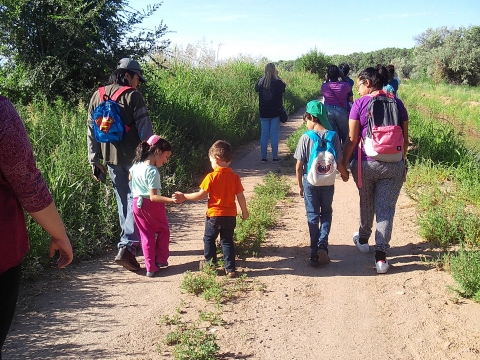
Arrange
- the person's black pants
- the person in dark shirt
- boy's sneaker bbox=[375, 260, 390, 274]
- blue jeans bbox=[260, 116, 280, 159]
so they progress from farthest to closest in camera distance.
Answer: blue jeans bbox=[260, 116, 280, 159]
the person in dark shirt
boy's sneaker bbox=[375, 260, 390, 274]
the person's black pants

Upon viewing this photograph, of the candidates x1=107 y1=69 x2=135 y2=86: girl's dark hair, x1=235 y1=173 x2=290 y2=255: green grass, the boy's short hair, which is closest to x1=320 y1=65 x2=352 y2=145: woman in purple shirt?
x1=235 y1=173 x2=290 y2=255: green grass

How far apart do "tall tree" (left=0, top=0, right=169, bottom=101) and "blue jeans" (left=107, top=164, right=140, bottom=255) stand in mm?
3687

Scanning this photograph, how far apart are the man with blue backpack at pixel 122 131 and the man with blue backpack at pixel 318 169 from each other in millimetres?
1570

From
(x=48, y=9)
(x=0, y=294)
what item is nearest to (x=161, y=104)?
(x=48, y=9)

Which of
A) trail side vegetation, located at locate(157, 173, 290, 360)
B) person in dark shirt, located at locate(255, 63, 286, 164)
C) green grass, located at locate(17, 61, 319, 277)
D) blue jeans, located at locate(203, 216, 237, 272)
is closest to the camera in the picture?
trail side vegetation, located at locate(157, 173, 290, 360)

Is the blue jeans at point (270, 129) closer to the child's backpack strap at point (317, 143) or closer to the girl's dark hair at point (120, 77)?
the child's backpack strap at point (317, 143)

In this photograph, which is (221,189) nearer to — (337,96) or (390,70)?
(337,96)

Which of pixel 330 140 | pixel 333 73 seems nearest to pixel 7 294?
pixel 330 140

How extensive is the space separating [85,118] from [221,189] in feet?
12.1

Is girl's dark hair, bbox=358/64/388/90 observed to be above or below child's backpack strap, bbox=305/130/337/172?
above

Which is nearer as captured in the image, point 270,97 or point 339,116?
point 339,116

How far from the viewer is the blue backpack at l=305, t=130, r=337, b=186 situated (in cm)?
453

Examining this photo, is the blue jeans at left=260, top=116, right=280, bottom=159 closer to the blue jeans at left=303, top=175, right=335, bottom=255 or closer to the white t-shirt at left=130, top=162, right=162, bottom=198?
the blue jeans at left=303, top=175, right=335, bottom=255

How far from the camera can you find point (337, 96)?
7828 millimetres
